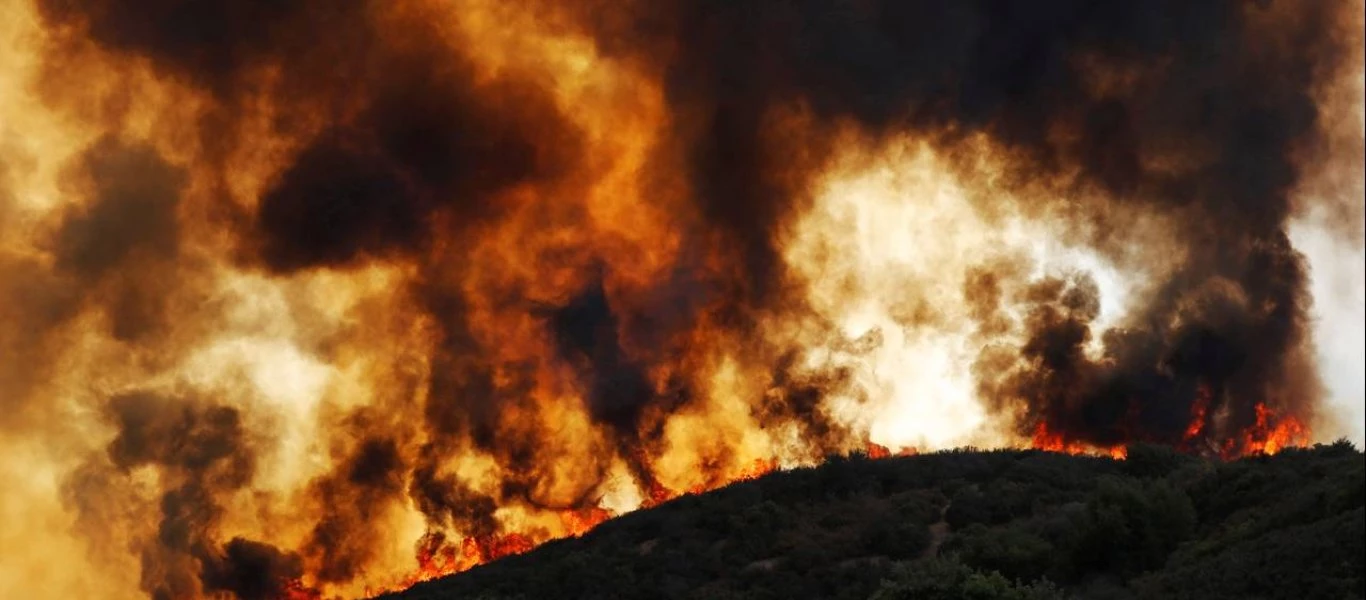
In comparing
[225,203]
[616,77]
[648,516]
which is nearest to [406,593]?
[648,516]

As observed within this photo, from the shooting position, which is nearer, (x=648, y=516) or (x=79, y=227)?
(x=648, y=516)

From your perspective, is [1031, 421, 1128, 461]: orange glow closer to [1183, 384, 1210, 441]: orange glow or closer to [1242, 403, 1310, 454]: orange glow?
[1183, 384, 1210, 441]: orange glow

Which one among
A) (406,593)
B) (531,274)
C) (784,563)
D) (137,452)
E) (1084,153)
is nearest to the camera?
(784,563)

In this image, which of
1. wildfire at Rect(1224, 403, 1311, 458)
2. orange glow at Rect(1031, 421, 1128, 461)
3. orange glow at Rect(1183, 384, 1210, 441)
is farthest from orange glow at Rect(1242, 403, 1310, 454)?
orange glow at Rect(1031, 421, 1128, 461)

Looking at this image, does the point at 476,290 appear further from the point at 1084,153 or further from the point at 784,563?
the point at 1084,153

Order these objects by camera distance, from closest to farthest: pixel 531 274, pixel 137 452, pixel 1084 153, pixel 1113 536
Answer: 1. pixel 1113 536
2. pixel 137 452
3. pixel 531 274
4. pixel 1084 153

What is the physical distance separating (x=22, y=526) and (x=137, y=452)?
319 inches

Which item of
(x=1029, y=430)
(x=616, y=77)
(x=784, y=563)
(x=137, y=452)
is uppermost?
(x=616, y=77)

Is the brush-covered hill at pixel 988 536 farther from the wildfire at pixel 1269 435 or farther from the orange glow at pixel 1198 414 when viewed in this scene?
the wildfire at pixel 1269 435

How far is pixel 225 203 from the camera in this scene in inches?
→ 2719

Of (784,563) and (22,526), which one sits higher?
(22,526)

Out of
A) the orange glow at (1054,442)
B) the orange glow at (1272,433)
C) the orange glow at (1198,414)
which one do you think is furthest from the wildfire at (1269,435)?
the orange glow at (1054,442)

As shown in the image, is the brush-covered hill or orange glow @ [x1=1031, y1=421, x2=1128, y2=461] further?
orange glow @ [x1=1031, y1=421, x2=1128, y2=461]

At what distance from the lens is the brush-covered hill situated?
110 feet
